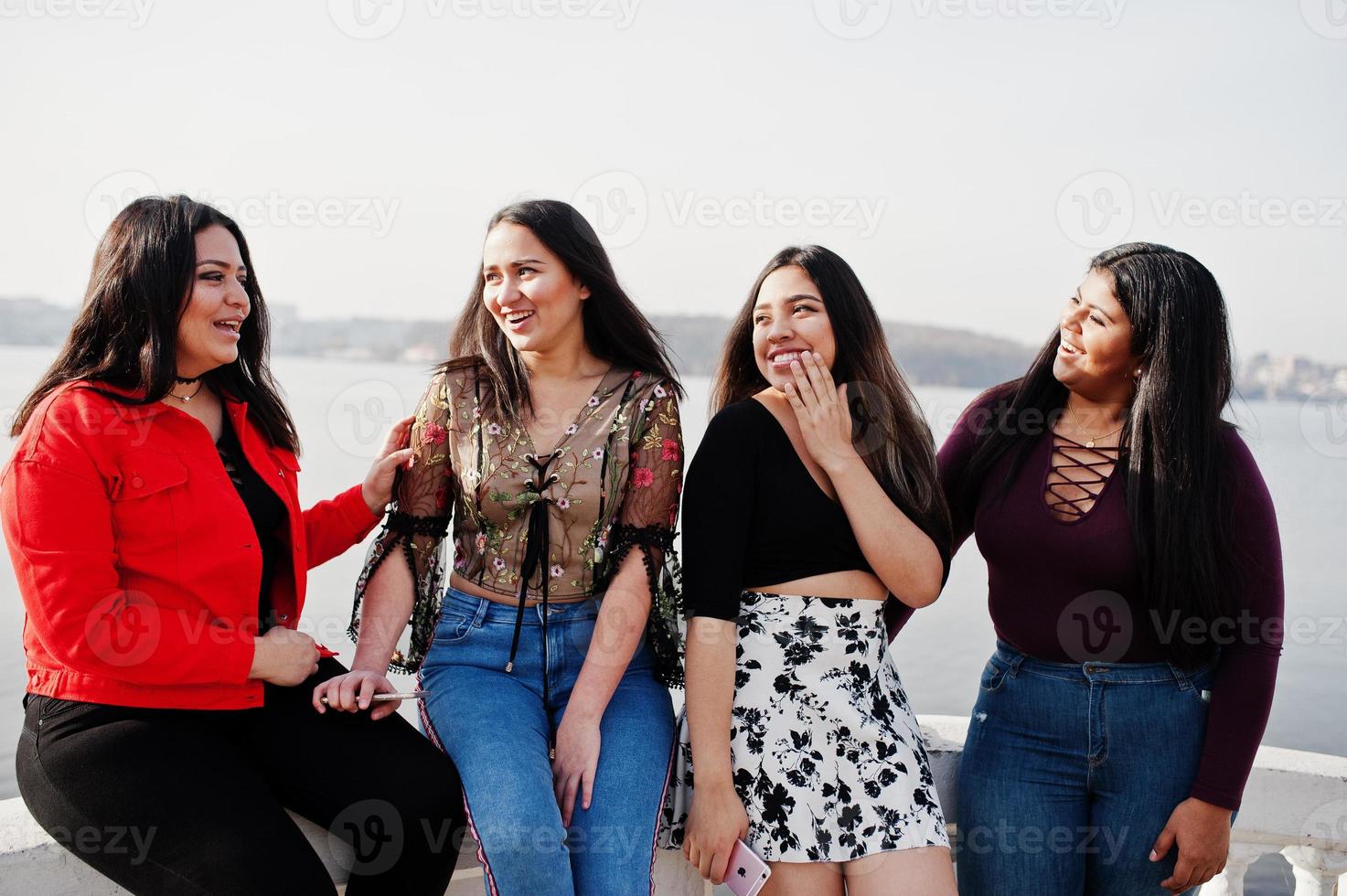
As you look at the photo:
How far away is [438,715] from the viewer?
2094 millimetres

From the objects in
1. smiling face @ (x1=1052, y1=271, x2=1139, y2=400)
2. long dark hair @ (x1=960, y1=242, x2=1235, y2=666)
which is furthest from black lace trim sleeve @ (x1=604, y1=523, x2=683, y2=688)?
smiling face @ (x1=1052, y1=271, x2=1139, y2=400)

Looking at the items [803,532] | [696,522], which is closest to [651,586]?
[696,522]

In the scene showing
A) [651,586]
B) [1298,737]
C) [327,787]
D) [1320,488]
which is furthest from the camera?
[1320,488]

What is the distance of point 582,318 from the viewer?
2.52 meters

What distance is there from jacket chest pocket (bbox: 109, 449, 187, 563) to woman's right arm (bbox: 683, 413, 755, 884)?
1025mm

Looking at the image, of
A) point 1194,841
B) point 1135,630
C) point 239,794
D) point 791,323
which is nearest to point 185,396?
point 239,794

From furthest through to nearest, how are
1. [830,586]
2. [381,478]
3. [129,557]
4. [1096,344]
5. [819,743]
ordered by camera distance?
[381,478], [1096,344], [830,586], [819,743], [129,557]

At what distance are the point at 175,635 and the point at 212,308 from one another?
69cm

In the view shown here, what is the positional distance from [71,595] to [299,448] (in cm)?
72

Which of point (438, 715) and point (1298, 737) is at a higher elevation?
point (438, 715)

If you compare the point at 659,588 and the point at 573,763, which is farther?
the point at 659,588

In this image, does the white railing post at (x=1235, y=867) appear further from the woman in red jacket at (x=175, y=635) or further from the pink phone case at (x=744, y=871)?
the woman in red jacket at (x=175, y=635)

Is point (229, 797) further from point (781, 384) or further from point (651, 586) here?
point (781, 384)

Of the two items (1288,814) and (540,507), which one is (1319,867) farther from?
(540,507)
